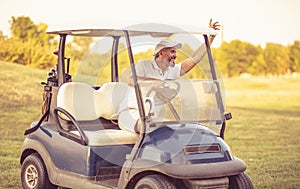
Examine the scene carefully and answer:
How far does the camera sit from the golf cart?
5.53 m

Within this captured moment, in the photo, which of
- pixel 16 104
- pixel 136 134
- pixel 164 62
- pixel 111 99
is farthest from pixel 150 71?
pixel 16 104

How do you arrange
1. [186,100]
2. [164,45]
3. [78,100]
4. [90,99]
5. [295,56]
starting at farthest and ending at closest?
[295,56], [90,99], [78,100], [164,45], [186,100]

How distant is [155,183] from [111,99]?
1.72 metres

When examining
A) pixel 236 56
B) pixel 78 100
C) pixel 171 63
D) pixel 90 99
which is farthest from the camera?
pixel 236 56

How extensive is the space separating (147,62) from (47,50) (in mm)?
11991

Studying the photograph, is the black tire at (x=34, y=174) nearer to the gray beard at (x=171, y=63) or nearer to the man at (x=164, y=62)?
the man at (x=164, y=62)

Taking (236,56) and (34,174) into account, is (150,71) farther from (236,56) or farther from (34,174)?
(236,56)

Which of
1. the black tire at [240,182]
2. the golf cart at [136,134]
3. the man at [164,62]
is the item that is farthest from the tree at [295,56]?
the black tire at [240,182]

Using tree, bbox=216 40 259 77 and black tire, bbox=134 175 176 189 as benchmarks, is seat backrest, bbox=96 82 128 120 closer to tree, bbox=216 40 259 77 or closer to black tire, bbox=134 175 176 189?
black tire, bbox=134 175 176 189

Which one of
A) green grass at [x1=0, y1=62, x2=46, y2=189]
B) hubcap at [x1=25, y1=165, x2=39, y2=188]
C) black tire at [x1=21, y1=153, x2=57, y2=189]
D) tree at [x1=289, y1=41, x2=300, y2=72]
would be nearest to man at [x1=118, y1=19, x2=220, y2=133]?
black tire at [x1=21, y1=153, x2=57, y2=189]

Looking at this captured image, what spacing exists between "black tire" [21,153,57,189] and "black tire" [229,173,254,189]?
190 cm

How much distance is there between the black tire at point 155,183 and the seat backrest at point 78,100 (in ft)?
4.49

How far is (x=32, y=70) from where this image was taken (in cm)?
1619

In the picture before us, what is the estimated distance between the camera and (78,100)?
6660 mm
